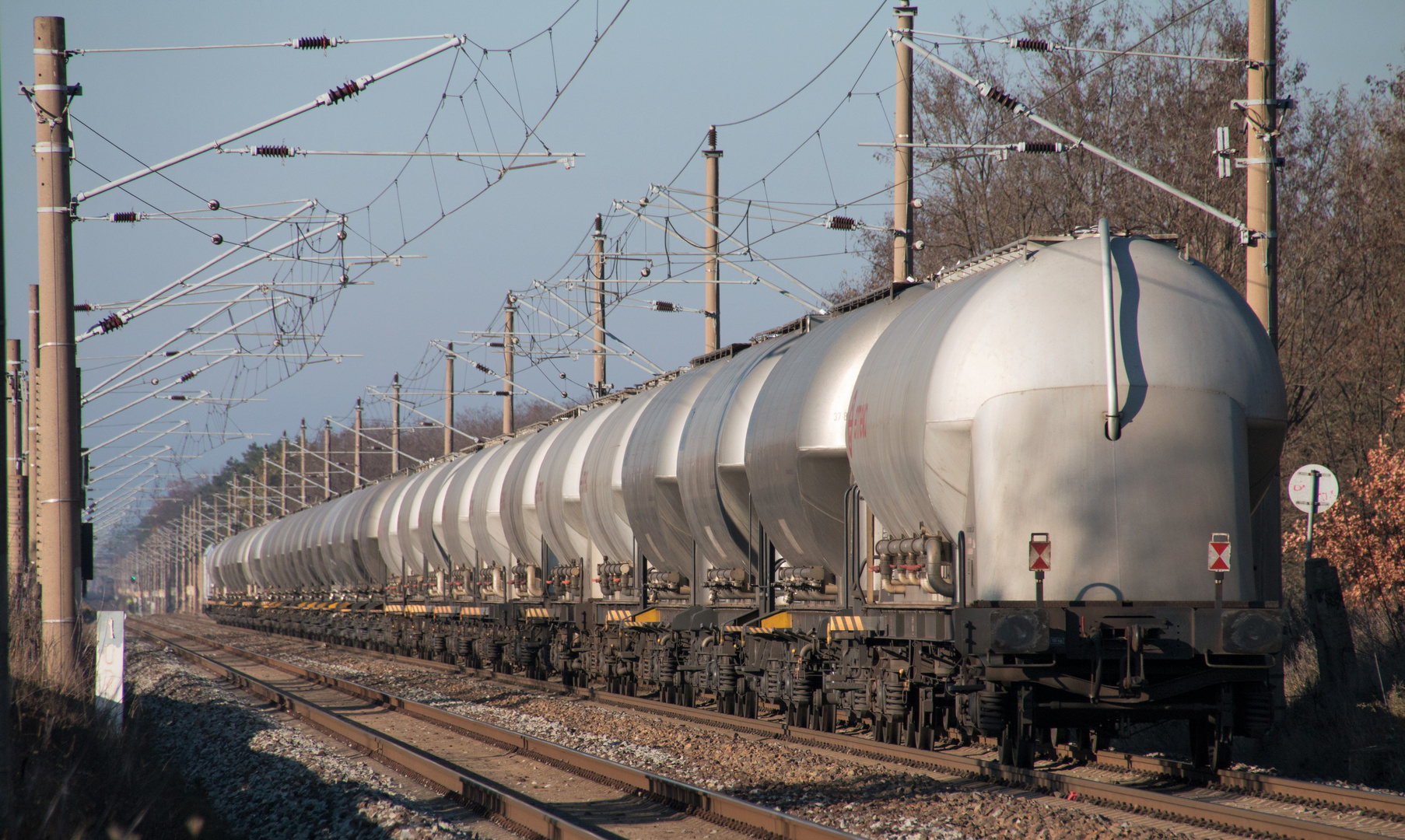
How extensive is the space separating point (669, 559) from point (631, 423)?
92.4 inches

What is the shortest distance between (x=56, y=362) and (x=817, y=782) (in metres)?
8.32

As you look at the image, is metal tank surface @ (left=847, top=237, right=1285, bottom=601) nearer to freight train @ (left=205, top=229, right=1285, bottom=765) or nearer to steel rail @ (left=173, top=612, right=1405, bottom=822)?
freight train @ (left=205, top=229, right=1285, bottom=765)

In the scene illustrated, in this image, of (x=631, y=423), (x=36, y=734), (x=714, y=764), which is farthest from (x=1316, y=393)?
(x=36, y=734)

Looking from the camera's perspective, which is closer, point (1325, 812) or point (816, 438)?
point (1325, 812)

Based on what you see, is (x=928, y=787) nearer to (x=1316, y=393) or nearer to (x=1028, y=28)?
(x=1316, y=393)

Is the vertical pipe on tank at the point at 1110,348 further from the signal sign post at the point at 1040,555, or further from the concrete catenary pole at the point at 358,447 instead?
the concrete catenary pole at the point at 358,447

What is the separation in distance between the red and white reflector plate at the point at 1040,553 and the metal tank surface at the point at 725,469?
17.6ft

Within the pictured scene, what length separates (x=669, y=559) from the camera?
1748 cm

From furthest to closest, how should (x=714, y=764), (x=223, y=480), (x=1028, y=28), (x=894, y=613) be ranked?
(x=223, y=480) < (x=1028, y=28) < (x=714, y=764) < (x=894, y=613)

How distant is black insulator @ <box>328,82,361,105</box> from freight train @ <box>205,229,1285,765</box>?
518 centimetres

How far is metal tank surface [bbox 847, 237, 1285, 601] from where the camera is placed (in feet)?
30.6

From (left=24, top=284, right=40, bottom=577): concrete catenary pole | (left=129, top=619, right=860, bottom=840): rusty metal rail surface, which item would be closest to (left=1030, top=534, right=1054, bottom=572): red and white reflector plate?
(left=129, top=619, right=860, bottom=840): rusty metal rail surface

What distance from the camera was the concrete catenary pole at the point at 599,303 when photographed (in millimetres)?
29219

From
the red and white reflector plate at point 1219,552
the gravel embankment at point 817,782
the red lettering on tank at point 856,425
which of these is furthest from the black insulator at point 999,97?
the gravel embankment at point 817,782
